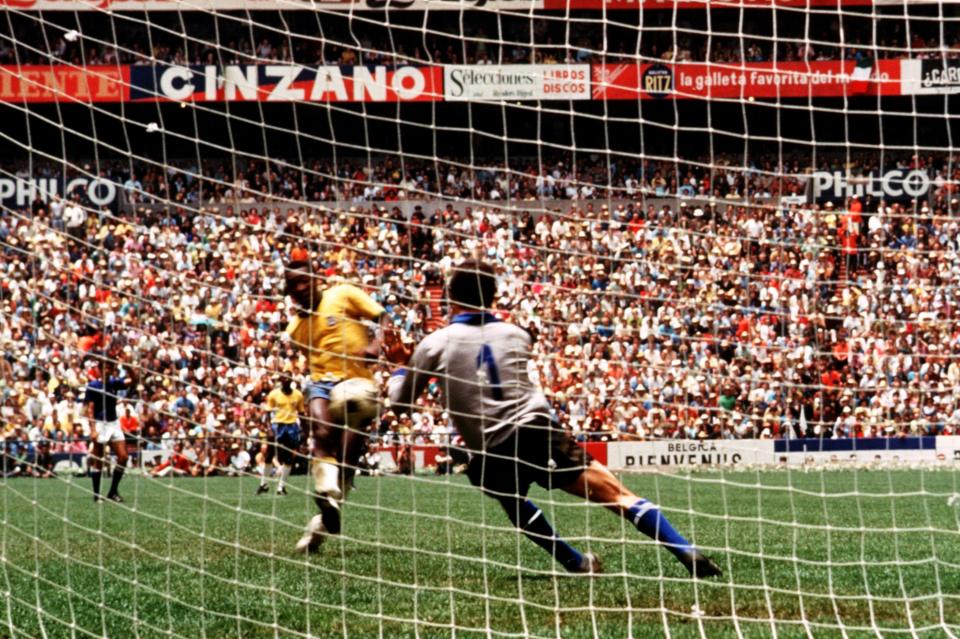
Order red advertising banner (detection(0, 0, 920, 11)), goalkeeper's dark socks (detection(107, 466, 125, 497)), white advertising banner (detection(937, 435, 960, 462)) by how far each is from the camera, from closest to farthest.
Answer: red advertising banner (detection(0, 0, 920, 11)) → goalkeeper's dark socks (detection(107, 466, 125, 497)) → white advertising banner (detection(937, 435, 960, 462))

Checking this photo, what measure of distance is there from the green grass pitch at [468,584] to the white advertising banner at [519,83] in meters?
3.07

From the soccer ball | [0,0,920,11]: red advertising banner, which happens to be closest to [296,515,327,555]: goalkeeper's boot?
the soccer ball

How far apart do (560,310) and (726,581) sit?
147 inches

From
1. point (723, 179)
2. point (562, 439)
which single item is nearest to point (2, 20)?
point (723, 179)

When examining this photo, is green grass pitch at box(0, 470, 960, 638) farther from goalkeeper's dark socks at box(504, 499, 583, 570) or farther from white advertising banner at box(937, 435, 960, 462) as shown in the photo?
white advertising banner at box(937, 435, 960, 462)

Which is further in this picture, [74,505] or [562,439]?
[74,505]

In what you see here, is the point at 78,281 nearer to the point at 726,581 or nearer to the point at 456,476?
the point at 726,581

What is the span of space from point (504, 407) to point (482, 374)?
212mm

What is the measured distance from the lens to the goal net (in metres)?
7.20

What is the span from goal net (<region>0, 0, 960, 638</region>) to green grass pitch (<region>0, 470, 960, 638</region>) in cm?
5

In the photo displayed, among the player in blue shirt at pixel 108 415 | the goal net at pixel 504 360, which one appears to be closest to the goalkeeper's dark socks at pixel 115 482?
the player in blue shirt at pixel 108 415

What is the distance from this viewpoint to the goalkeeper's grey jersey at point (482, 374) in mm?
7516

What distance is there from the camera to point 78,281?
8.22m

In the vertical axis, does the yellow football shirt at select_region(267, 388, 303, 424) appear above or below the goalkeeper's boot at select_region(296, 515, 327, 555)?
below
